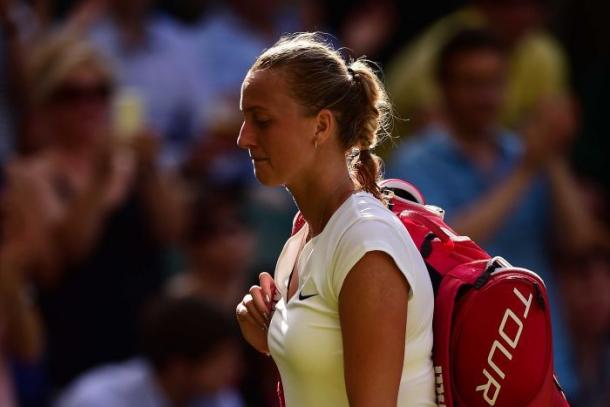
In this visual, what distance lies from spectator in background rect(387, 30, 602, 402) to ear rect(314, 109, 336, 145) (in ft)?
8.92

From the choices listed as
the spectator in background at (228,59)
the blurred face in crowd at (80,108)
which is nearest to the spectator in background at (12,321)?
the blurred face in crowd at (80,108)

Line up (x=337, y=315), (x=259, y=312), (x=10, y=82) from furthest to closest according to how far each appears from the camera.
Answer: (x=10, y=82), (x=259, y=312), (x=337, y=315)

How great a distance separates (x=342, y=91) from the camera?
122 inches

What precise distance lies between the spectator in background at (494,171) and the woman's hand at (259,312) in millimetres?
2548

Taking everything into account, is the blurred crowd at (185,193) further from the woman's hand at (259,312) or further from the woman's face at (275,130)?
the woman's face at (275,130)

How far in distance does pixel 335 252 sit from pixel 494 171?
10.3 ft

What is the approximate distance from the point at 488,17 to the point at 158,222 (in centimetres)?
230

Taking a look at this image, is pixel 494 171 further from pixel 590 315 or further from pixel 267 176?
pixel 267 176

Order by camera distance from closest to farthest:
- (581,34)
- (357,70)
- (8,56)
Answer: (357,70), (8,56), (581,34)

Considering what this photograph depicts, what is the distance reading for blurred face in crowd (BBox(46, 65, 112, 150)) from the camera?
231 inches

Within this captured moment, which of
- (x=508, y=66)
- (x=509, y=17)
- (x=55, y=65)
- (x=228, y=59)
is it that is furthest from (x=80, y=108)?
(x=509, y=17)

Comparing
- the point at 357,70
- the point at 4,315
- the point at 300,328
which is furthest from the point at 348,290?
the point at 4,315

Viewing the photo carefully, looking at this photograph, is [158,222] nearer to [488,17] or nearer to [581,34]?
[488,17]

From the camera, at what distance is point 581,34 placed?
328 inches
